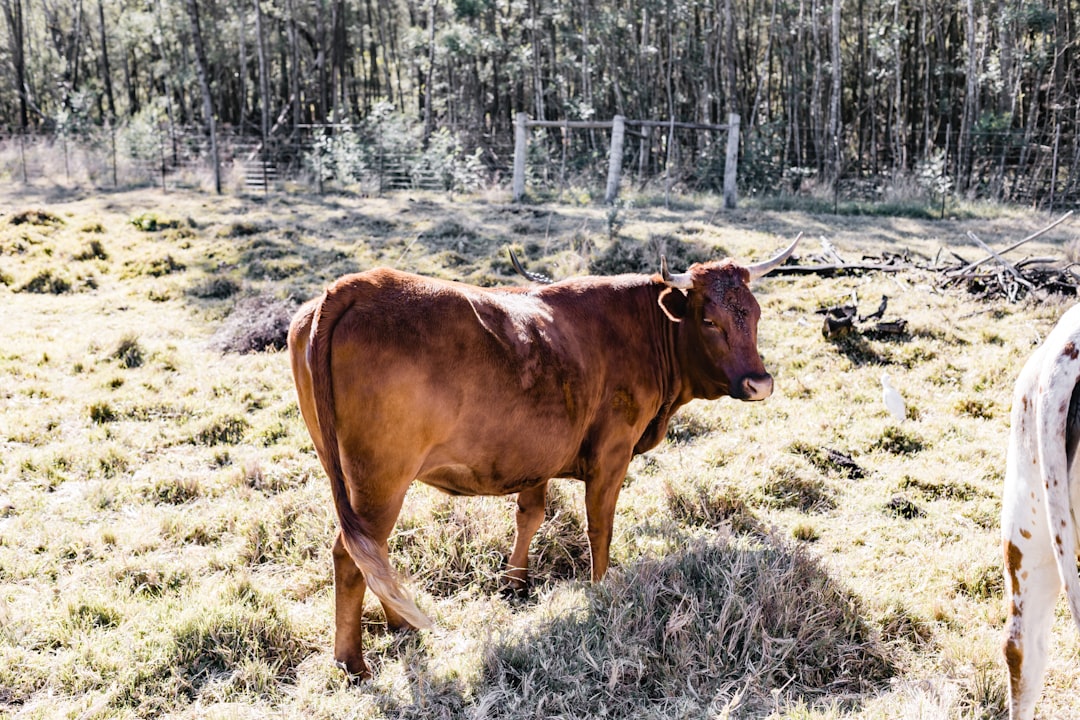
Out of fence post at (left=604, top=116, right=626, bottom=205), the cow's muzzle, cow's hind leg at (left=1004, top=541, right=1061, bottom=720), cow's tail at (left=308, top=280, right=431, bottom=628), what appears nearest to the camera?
cow's hind leg at (left=1004, top=541, right=1061, bottom=720)

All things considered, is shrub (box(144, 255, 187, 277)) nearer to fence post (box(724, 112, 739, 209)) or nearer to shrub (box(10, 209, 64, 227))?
shrub (box(10, 209, 64, 227))

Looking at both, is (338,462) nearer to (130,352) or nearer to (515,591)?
(515,591)

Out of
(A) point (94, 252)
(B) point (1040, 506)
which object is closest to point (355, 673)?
(B) point (1040, 506)

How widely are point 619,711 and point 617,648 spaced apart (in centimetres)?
29

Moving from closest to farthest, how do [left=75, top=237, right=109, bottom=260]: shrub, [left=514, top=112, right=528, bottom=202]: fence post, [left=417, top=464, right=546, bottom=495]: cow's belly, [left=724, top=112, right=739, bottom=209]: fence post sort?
[left=417, top=464, right=546, bottom=495]: cow's belly < [left=75, top=237, right=109, bottom=260]: shrub < [left=724, top=112, right=739, bottom=209]: fence post < [left=514, top=112, right=528, bottom=202]: fence post

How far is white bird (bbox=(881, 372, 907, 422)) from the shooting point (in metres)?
6.74

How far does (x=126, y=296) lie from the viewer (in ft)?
36.1

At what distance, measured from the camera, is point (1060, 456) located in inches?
99.0

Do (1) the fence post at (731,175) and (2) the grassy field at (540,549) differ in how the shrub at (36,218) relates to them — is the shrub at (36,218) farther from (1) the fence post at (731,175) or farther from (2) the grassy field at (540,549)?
(1) the fence post at (731,175)

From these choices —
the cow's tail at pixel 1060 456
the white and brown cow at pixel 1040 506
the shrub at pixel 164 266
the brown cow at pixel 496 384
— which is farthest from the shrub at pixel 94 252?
the cow's tail at pixel 1060 456

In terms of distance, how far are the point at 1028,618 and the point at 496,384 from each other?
2171 mm

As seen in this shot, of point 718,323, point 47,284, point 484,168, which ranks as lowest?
point 47,284

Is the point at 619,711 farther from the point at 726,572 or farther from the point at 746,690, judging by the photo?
the point at 726,572

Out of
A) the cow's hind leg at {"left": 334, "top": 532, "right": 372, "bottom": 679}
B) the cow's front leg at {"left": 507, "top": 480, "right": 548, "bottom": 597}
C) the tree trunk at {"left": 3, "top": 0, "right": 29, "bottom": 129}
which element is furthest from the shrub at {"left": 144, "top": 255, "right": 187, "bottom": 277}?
the tree trunk at {"left": 3, "top": 0, "right": 29, "bottom": 129}
